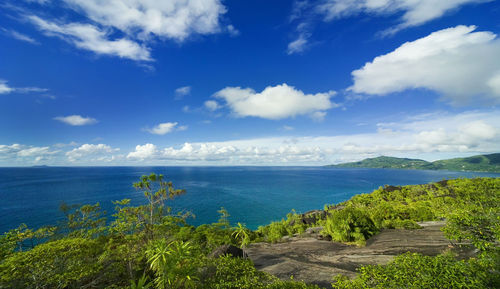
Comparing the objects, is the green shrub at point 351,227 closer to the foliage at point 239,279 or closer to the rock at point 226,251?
the rock at point 226,251

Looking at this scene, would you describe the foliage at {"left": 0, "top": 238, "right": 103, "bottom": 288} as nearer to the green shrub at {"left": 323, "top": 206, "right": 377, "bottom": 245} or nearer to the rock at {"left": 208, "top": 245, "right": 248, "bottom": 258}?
the rock at {"left": 208, "top": 245, "right": 248, "bottom": 258}

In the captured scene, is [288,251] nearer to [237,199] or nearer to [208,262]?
[208,262]

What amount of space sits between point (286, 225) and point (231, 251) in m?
29.6

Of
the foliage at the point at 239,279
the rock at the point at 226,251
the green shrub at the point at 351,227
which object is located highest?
the foliage at the point at 239,279

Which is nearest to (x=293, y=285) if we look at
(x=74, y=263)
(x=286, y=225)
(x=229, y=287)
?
(x=229, y=287)

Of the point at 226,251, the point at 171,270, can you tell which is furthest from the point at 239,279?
the point at 226,251

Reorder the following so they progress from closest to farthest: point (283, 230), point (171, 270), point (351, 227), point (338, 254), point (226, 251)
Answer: point (171, 270), point (338, 254), point (226, 251), point (351, 227), point (283, 230)

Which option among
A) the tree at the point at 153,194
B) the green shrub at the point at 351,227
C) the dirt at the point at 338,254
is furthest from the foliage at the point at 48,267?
the green shrub at the point at 351,227

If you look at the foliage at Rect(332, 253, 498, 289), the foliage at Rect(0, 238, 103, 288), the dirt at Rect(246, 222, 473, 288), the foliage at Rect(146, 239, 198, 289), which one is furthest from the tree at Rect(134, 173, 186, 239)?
the foliage at Rect(332, 253, 498, 289)

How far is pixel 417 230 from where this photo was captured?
31.5 meters

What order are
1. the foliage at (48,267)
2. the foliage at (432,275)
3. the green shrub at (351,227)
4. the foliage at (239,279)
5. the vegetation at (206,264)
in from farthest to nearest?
1. the green shrub at (351,227)
2. the foliage at (239,279)
3. the foliage at (48,267)
4. the vegetation at (206,264)
5. the foliage at (432,275)

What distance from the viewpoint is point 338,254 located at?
28.0 metres

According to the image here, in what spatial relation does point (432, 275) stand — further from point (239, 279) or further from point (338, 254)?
point (338, 254)

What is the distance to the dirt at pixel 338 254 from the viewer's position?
898 inches
